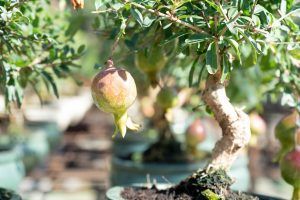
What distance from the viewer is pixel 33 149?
8.17 feet

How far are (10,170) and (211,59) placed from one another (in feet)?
3.23

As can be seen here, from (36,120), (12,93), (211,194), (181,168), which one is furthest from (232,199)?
(36,120)

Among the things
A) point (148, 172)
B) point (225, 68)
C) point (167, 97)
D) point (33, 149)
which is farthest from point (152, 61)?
point (33, 149)

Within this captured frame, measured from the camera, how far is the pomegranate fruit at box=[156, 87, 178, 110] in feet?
4.80

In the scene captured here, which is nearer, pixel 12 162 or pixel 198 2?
pixel 198 2

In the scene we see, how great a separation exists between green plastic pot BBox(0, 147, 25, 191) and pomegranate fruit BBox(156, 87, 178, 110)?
53 centimetres

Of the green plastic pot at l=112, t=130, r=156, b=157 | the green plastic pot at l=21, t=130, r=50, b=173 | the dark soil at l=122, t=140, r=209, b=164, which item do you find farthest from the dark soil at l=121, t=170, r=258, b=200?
the green plastic pot at l=112, t=130, r=156, b=157

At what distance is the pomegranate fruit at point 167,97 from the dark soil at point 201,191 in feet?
1.22

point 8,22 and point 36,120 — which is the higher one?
point 8,22

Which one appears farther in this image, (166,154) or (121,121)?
(166,154)

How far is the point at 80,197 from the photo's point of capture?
300 centimetres

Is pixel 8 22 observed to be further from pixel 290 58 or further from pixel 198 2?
pixel 290 58

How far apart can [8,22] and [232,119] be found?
43cm

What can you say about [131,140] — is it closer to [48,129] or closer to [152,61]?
[48,129]
